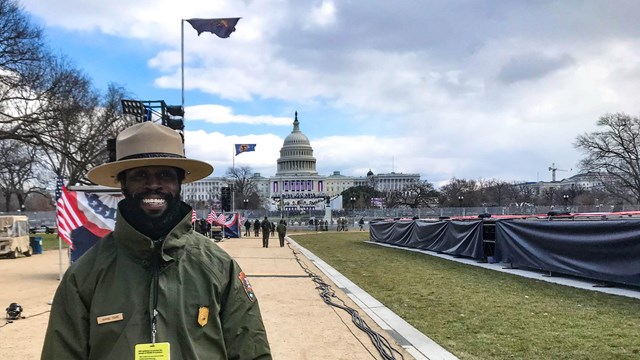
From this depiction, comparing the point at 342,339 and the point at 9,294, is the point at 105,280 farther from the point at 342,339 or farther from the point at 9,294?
the point at 9,294

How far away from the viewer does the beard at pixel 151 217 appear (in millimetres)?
2334

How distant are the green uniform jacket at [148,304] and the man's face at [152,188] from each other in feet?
0.46

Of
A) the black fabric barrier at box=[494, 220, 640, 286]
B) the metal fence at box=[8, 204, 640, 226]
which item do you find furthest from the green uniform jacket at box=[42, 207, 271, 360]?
the metal fence at box=[8, 204, 640, 226]

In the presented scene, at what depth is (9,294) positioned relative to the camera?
1223 centimetres

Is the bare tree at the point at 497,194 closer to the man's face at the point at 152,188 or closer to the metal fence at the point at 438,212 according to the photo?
the metal fence at the point at 438,212

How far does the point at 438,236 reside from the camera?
22.9 meters

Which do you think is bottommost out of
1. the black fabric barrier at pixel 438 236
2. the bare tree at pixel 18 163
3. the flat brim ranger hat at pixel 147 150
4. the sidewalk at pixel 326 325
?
the sidewalk at pixel 326 325

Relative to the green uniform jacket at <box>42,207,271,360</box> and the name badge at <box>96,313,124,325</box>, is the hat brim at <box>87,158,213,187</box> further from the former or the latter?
the name badge at <box>96,313,124,325</box>

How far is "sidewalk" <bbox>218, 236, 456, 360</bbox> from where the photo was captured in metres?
6.77

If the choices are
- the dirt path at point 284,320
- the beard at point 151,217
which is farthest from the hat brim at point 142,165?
the dirt path at point 284,320

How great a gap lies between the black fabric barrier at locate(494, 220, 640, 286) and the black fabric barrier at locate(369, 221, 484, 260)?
2241mm

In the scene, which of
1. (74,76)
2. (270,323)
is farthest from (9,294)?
(74,76)

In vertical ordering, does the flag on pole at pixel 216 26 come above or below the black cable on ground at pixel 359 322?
above

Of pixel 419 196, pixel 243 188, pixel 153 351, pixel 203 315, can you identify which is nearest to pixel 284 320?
pixel 203 315
